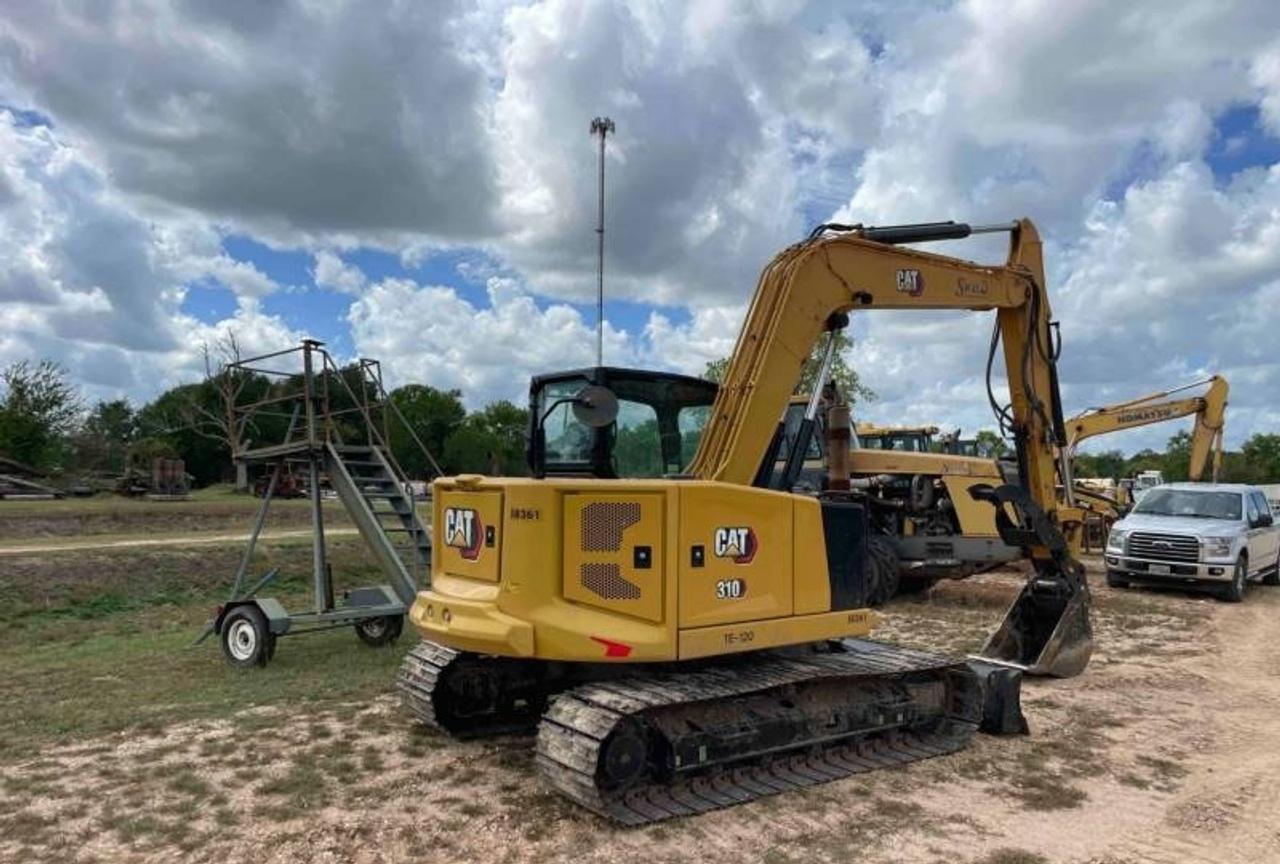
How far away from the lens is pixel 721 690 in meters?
5.86

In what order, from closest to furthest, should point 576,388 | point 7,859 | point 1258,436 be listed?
point 7,859 → point 576,388 → point 1258,436

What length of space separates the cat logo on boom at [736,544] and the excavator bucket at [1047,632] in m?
3.81

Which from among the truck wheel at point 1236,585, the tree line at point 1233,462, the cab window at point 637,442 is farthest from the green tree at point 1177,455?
the cab window at point 637,442

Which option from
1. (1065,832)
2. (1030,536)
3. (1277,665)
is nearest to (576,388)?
(1065,832)

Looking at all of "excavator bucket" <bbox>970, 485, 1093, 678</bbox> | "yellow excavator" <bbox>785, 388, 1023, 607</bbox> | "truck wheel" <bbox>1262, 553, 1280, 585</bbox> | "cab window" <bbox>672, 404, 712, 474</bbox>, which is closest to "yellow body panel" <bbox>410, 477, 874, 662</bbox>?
"cab window" <bbox>672, 404, 712, 474</bbox>

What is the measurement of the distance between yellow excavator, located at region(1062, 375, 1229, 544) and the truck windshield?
18.5ft

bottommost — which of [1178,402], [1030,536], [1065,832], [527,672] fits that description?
[1065,832]

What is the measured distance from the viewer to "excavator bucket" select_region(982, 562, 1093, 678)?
8875mm

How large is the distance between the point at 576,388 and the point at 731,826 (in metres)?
3.18

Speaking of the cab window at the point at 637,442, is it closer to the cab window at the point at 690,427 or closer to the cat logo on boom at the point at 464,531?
the cab window at the point at 690,427

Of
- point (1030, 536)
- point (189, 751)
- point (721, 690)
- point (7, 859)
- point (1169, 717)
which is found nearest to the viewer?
point (7, 859)

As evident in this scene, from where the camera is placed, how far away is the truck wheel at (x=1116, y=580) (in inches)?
639

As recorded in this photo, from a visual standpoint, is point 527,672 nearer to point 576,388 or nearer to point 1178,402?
point 576,388

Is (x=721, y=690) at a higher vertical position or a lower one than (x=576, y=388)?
lower
